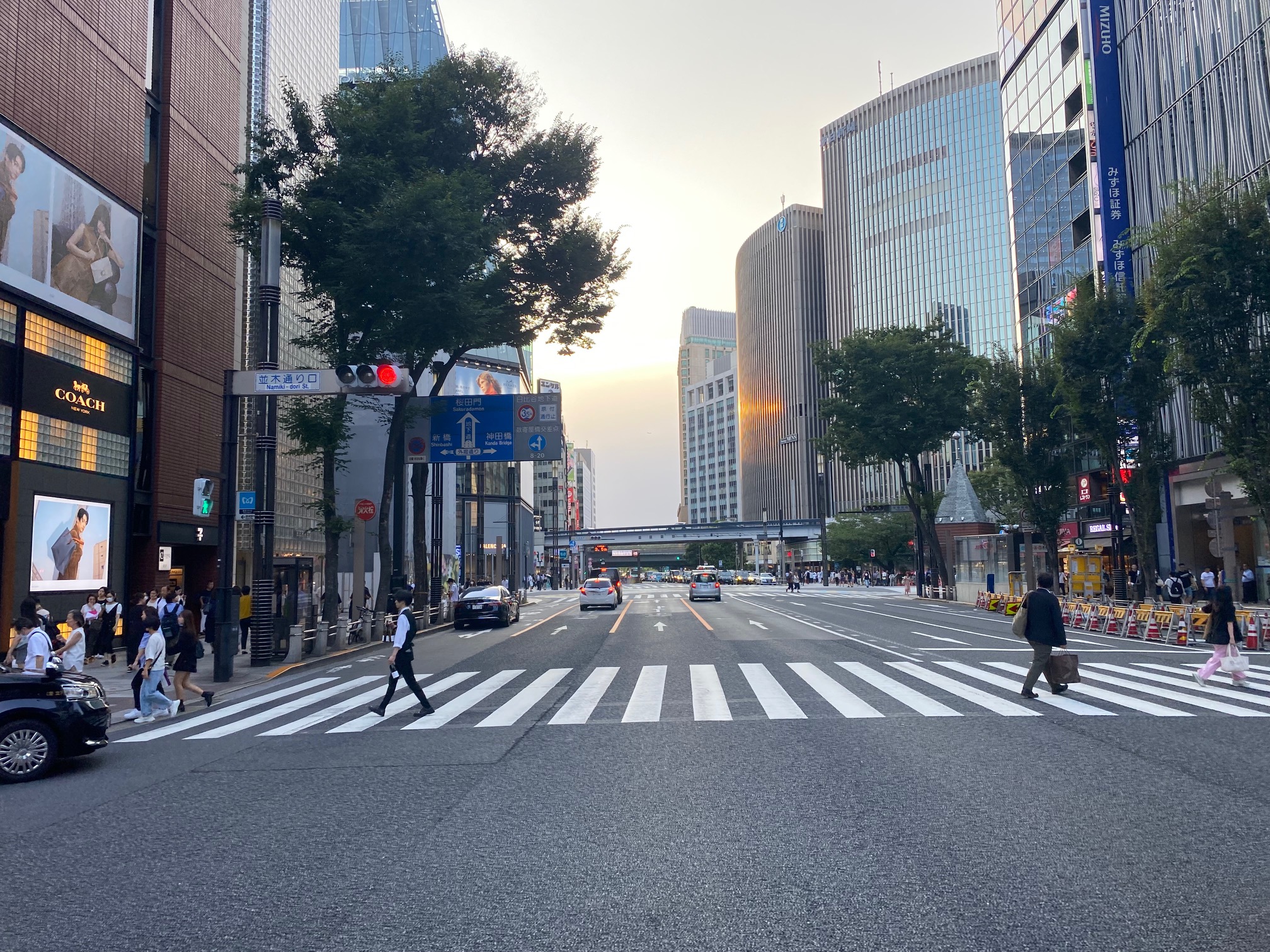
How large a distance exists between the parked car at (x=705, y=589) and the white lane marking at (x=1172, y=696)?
114 feet

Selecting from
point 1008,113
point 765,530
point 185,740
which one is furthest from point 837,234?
point 185,740

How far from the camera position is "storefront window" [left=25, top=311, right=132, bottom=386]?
A: 22969 millimetres

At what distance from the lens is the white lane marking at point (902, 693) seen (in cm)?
1170

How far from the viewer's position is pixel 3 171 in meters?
21.3

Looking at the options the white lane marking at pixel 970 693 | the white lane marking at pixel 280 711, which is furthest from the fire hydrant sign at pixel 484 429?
the white lane marking at pixel 970 693

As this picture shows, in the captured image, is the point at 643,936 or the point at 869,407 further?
the point at 869,407

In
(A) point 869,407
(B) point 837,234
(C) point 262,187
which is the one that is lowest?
(A) point 869,407

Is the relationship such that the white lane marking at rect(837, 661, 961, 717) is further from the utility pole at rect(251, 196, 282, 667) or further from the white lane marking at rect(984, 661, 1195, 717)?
the utility pole at rect(251, 196, 282, 667)

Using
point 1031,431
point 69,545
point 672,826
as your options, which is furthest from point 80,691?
point 1031,431

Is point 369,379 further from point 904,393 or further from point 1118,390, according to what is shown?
point 904,393

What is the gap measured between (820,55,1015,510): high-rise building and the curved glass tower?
68.4 m

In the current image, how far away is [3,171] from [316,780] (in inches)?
786

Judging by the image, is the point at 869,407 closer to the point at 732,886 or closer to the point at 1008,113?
the point at 1008,113

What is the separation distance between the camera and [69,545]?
79.0 feet
